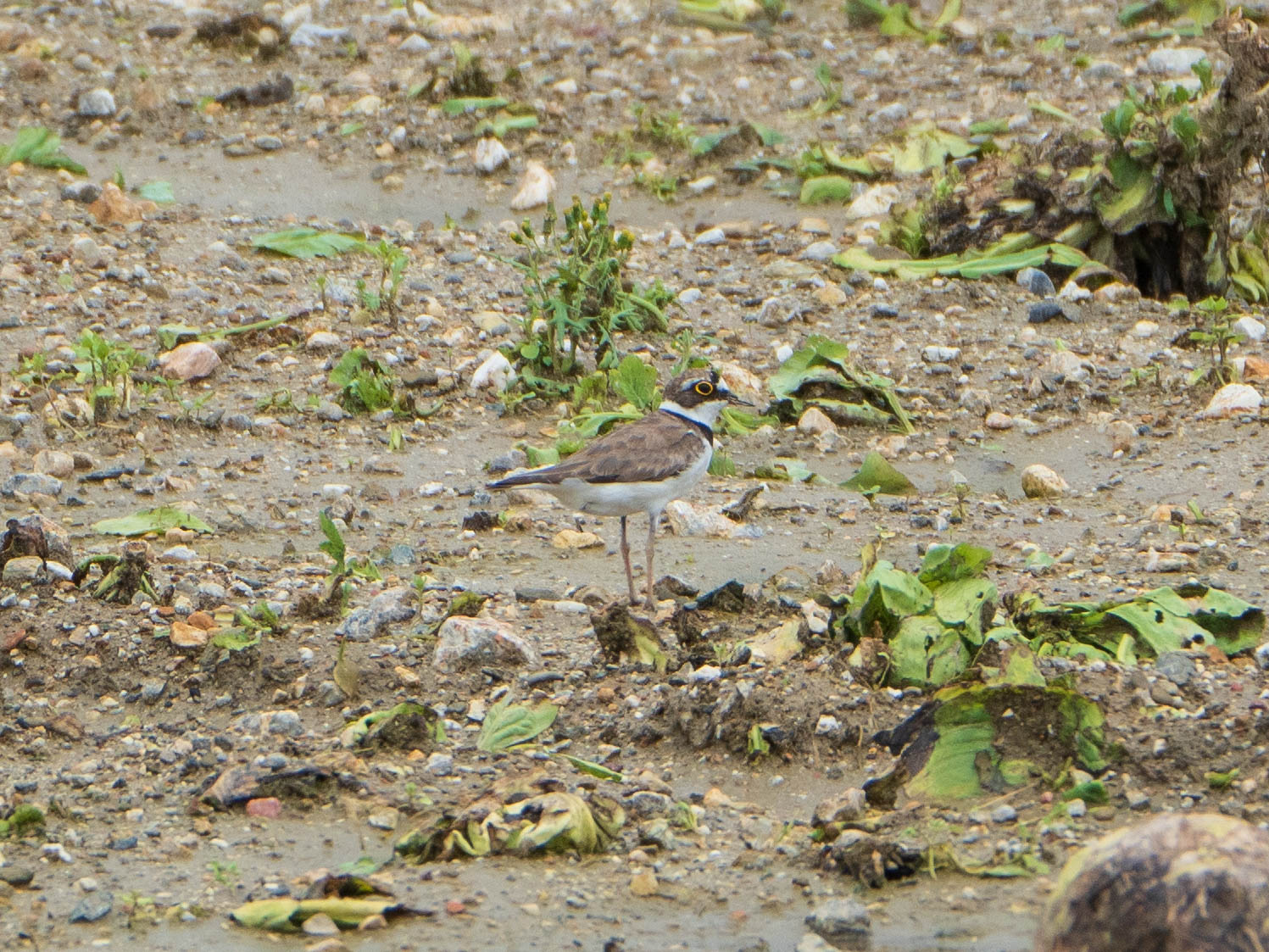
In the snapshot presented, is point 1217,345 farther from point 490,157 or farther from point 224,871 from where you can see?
point 224,871

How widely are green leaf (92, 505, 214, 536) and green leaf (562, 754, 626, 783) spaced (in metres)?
2.64

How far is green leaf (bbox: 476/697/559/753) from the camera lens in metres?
4.95

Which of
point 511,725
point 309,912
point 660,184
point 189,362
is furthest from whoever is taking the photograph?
point 660,184

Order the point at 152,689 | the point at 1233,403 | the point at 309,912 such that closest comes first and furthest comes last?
the point at 309,912, the point at 152,689, the point at 1233,403

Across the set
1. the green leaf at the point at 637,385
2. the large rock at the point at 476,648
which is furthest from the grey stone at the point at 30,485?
the green leaf at the point at 637,385

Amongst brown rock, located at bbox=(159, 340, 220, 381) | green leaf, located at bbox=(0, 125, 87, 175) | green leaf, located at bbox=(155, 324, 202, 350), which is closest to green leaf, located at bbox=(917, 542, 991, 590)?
brown rock, located at bbox=(159, 340, 220, 381)

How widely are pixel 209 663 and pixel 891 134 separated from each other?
23.7 ft

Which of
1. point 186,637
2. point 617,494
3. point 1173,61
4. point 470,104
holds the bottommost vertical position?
point 186,637

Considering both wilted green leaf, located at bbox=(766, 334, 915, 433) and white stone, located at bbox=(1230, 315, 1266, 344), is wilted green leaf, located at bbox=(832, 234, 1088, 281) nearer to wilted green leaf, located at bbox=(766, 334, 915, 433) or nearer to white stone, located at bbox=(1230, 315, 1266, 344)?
white stone, located at bbox=(1230, 315, 1266, 344)

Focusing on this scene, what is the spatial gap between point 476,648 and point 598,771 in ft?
2.88

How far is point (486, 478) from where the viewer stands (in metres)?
7.41

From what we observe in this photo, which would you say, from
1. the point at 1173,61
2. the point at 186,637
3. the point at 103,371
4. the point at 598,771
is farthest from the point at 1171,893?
the point at 1173,61

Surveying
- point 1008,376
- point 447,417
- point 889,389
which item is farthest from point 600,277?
point 1008,376

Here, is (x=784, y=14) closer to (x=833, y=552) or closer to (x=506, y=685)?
(x=833, y=552)
